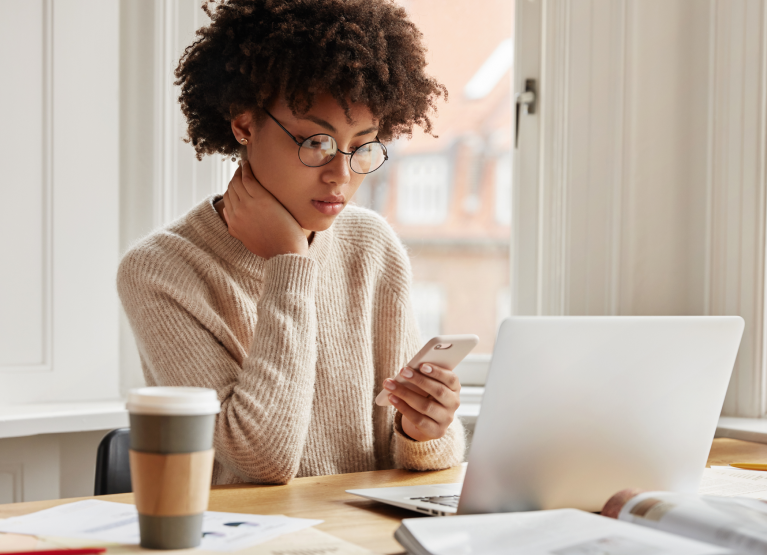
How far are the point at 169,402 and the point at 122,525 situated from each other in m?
0.21

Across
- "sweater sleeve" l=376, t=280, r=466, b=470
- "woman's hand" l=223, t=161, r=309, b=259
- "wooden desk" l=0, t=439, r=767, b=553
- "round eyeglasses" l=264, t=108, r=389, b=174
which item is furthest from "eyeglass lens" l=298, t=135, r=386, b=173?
"wooden desk" l=0, t=439, r=767, b=553

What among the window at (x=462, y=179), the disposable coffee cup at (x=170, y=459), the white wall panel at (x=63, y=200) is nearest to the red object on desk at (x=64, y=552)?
the disposable coffee cup at (x=170, y=459)

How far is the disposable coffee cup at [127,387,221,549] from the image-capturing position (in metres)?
0.60

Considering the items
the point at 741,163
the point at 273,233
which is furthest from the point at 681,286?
the point at 273,233

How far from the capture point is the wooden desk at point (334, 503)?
753 mm

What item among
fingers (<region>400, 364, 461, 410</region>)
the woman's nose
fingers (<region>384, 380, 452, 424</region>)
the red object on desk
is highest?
the woman's nose

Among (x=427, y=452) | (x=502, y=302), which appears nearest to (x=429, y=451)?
(x=427, y=452)

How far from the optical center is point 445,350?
0.92m

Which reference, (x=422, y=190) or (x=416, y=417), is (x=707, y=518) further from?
(x=422, y=190)

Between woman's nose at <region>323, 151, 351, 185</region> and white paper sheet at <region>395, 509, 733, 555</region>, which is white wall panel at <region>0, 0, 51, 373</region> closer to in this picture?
woman's nose at <region>323, 151, 351, 185</region>

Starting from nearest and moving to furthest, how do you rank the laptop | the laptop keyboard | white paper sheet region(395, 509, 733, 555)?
1. white paper sheet region(395, 509, 733, 555)
2. the laptop
3. the laptop keyboard

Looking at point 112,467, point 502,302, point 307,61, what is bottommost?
point 112,467

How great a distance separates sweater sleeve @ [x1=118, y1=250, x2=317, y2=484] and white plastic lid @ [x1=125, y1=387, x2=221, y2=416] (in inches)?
17.7

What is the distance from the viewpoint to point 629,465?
0.82 meters
